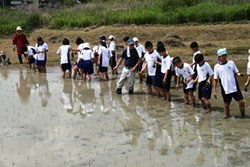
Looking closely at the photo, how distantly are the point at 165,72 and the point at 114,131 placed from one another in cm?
307

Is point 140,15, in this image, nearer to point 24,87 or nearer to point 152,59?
point 24,87

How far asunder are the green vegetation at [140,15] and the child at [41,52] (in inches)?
553

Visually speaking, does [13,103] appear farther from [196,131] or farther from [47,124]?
[196,131]

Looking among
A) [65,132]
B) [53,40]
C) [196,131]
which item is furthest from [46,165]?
[53,40]

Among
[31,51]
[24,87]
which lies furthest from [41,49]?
[24,87]

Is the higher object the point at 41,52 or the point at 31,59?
the point at 41,52

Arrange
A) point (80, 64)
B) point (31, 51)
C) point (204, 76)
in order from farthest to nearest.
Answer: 1. point (31, 51)
2. point (80, 64)
3. point (204, 76)

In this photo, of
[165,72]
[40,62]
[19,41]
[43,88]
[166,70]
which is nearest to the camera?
[166,70]

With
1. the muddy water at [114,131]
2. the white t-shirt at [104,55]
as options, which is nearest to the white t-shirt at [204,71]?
the muddy water at [114,131]

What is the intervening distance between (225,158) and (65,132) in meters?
3.19

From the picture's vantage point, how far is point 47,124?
8.95 m

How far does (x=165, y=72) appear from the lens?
35.6ft

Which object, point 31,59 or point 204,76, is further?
point 31,59

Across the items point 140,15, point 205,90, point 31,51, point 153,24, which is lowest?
point 205,90
